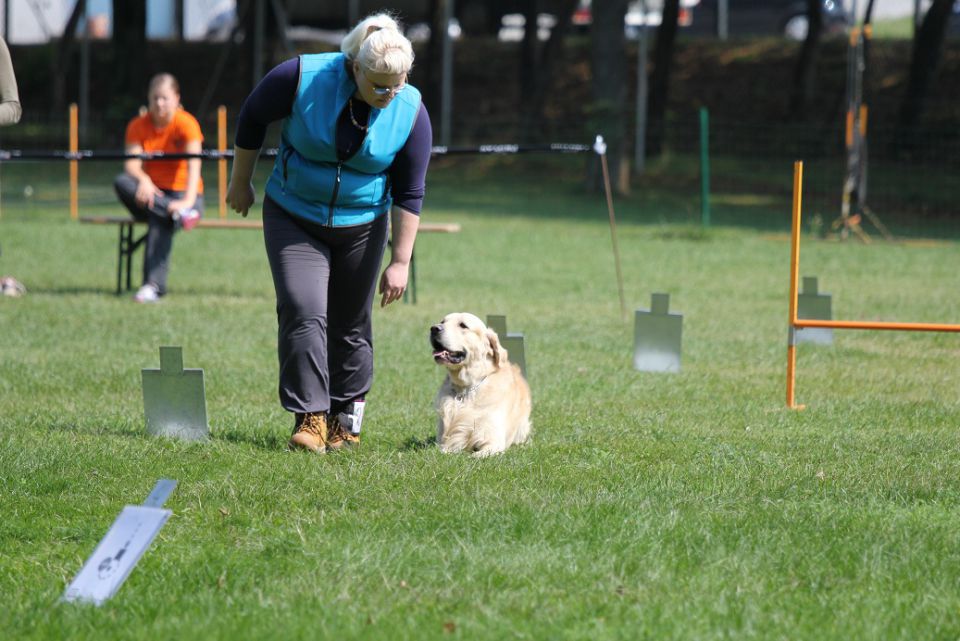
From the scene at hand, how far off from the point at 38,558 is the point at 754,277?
10.6m

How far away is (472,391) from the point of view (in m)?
5.62

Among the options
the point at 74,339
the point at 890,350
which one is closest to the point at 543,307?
the point at 890,350

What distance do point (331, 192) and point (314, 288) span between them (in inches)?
16.1

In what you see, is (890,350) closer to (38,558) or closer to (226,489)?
(226,489)

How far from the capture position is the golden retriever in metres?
5.53

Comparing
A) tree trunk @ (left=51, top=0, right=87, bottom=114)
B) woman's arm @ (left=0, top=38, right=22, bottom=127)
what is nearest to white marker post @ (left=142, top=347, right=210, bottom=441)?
woman's arm @ (left=0, top=38, right=22, bottom=127)

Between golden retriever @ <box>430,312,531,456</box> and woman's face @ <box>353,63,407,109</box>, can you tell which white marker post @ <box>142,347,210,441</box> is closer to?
golden retriever @ <box>430,312,531,456</box>

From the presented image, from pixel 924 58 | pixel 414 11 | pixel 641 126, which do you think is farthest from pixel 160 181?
pixel 414 11

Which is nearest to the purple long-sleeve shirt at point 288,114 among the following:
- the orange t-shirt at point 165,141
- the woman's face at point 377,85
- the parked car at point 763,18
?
the woman's face at point 377,85

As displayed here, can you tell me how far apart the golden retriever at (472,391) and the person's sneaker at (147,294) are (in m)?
5.70

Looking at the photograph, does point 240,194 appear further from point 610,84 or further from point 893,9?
point 893,9

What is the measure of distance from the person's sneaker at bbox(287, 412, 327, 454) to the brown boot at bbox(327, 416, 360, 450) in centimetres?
10

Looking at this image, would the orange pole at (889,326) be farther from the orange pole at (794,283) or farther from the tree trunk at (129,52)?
the tree trunk at (129,52)

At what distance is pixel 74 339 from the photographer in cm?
882
